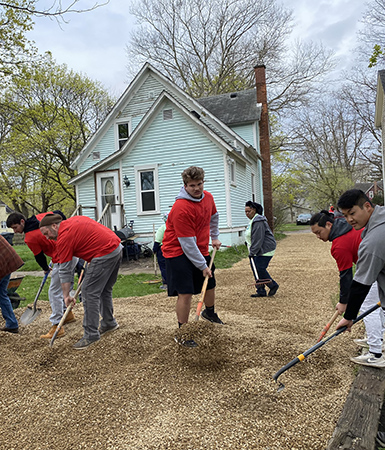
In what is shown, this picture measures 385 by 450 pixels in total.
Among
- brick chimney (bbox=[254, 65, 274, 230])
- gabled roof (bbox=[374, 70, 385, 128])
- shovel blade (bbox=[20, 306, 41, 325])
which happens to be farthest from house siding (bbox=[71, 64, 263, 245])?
shovel blade (bbox=[20, 306, 41, 325])

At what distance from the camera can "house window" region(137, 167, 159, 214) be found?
48.6 feet

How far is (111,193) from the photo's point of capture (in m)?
15.6

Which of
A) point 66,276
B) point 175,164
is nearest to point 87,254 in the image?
point 66,276

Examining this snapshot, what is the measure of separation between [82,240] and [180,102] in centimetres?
1315

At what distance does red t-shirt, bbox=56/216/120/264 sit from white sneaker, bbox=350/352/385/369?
111 inches

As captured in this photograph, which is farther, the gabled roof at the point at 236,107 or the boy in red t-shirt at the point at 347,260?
the gabled roof at the point at 236,107

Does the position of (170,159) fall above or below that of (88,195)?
above

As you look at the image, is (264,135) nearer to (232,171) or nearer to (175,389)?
(232,171)

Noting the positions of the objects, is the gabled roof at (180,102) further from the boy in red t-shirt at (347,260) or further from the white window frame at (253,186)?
the boy in red t-shirt at (347,260)

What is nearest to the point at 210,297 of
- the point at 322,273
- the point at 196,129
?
the point at 322,273

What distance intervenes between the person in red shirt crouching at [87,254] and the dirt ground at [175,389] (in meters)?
0.35

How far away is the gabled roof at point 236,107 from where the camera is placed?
18688 millimetres

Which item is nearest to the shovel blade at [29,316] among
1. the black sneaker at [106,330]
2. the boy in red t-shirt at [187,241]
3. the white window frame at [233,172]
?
the black sneaker at [106,330]

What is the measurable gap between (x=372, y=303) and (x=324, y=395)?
48.9 inches
